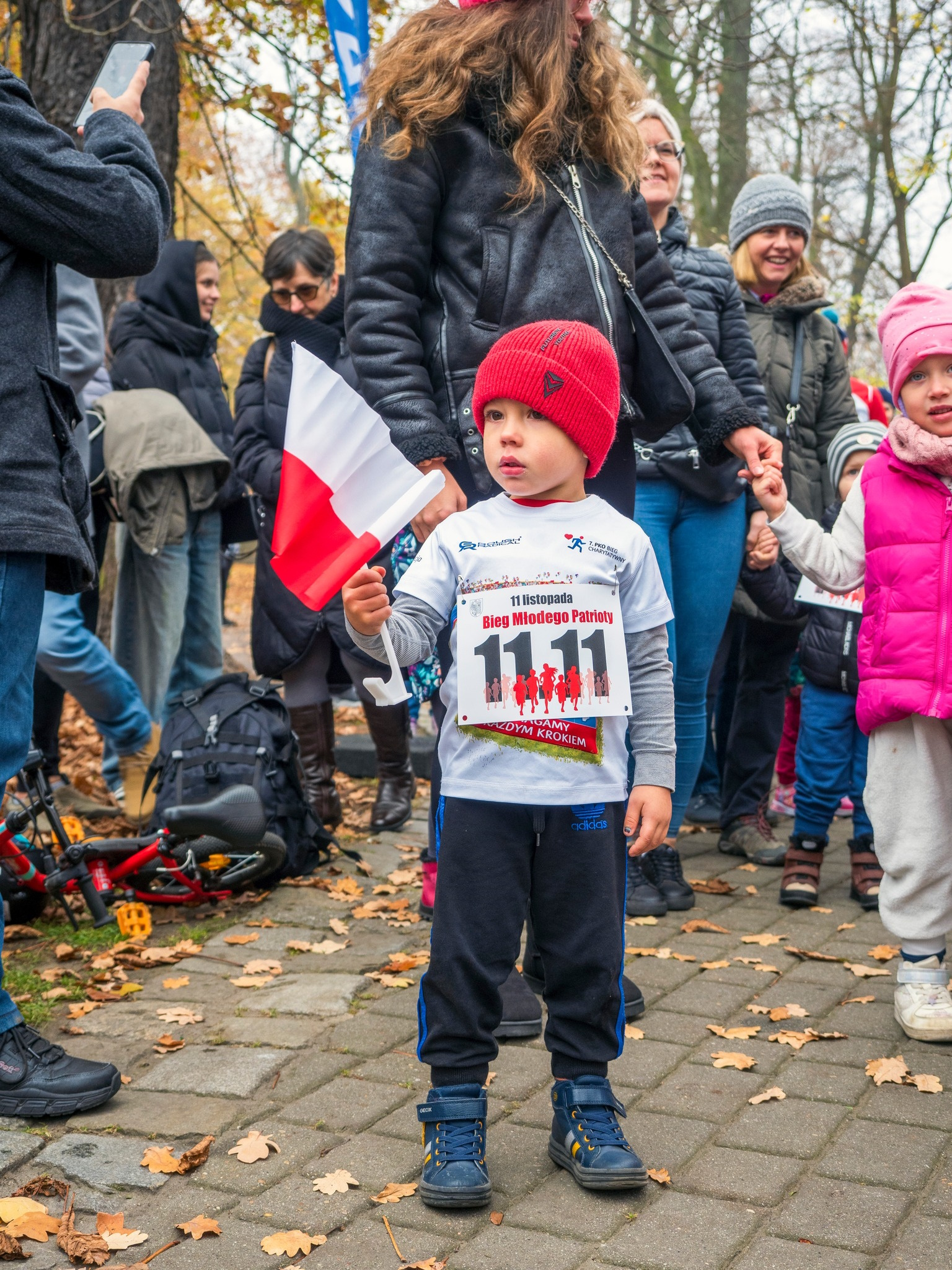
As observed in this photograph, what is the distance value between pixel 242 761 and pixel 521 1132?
7.95 ft

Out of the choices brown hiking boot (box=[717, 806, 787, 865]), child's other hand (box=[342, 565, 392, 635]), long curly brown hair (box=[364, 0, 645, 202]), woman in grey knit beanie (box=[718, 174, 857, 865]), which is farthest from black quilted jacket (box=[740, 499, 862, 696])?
child's other hand (box=[342, 565, 392, 635])

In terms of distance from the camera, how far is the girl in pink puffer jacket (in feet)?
11.3

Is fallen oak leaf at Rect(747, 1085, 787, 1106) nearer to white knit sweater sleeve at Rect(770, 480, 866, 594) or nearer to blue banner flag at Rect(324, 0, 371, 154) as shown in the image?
white knit sweater sleeve at Rect(770, 480, 866, 594)

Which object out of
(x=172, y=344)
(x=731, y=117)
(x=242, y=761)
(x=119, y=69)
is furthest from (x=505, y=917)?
(x=731, y=117)

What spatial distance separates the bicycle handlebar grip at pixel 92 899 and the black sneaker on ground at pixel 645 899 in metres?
1.74

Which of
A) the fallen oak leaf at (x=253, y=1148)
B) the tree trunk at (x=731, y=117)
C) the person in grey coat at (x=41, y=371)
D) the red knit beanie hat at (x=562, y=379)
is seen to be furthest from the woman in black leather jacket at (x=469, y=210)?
the tree trunk at (x=731, y=117)

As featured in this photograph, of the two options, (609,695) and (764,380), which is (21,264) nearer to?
(609,695)

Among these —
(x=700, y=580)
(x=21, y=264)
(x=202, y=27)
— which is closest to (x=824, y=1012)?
(x=700, y=580)

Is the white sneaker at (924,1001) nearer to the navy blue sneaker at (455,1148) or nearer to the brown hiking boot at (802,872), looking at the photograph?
the brown hiking boot at (802,872)


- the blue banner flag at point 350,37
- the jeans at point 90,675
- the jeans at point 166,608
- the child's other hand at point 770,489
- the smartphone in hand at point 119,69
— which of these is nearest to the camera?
the smartphone in hand at point 119,69

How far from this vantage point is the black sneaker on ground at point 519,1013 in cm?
343

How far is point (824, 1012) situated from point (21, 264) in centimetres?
278

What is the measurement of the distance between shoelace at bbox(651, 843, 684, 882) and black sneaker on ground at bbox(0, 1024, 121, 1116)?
7.27 ft

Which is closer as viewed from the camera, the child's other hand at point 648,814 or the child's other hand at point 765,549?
the child's other hand at point 648,814
